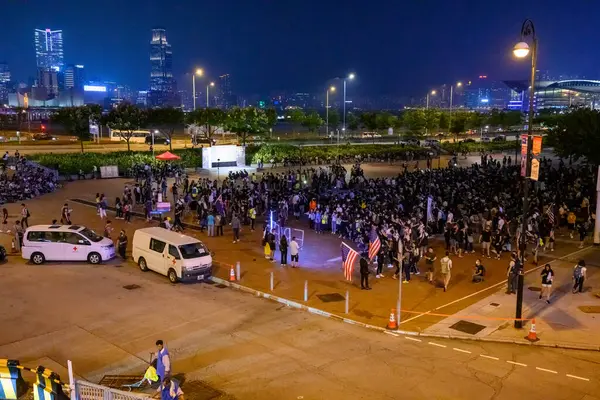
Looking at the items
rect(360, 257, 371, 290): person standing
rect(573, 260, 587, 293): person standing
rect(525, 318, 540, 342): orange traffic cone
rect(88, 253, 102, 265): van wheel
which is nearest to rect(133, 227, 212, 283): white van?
rect(88, 253, 102, 265): van wheel

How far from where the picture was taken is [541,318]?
16.4 m

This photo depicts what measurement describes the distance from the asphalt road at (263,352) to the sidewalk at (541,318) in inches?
22.5

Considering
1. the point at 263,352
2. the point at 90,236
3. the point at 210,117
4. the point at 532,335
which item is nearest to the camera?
the point at 263,352

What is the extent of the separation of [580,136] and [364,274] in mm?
28679

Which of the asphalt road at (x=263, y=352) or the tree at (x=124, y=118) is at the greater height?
the tree at (x=124, y=118)

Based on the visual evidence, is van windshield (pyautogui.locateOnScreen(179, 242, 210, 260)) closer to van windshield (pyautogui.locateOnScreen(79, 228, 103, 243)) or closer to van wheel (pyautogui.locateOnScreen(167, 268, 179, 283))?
van wheel (pyautogui.locateOnScreen(167, 268, 179, 283))

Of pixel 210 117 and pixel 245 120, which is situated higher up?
pixel 210 117

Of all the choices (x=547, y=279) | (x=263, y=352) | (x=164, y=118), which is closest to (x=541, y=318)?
(x=547, y=279)

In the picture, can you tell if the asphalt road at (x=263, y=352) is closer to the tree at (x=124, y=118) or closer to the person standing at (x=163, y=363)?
the person standing at (x=163, y=363)

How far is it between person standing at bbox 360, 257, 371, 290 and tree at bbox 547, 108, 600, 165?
2630 cm

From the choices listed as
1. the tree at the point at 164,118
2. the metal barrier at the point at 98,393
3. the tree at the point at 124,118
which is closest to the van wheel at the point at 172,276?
the metal barrier at the point at 98,393

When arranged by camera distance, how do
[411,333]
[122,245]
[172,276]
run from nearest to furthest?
[411,333]
[172,276]
[122,245]

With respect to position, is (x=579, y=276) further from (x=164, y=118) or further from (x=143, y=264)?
(x=164, y=118)

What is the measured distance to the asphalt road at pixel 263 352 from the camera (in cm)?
1195
